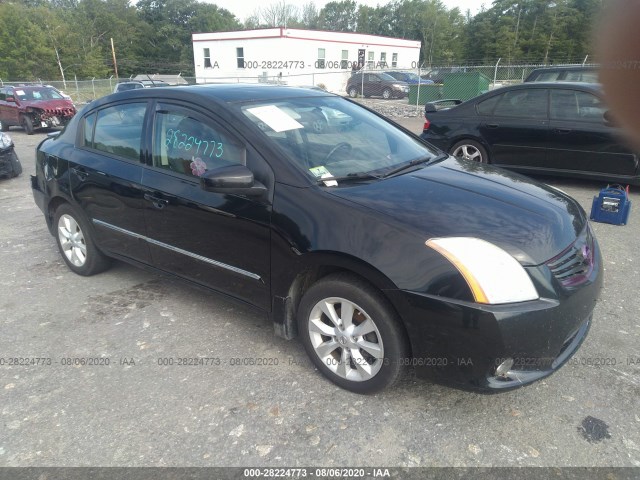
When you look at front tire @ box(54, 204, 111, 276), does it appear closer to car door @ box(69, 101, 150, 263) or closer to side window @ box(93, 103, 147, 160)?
car door @ box(69, 101, 150, 263)

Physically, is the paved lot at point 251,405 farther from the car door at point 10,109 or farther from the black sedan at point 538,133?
the car door at point 10,109

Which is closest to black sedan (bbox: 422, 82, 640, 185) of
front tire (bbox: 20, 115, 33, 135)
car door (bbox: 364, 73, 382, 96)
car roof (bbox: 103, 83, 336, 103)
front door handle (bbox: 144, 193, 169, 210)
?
car roof (bbox: 103, 83, 336, 103)

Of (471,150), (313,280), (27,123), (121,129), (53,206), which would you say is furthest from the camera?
(27,123)

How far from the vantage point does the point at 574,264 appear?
246 cm

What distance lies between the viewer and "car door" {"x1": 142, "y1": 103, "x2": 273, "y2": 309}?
2832 mm

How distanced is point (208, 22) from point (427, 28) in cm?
3165

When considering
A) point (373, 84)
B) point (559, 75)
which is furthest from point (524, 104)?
point (373, 84)

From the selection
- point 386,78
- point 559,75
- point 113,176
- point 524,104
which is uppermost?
point 559,75

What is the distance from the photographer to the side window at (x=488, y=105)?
7.00 m

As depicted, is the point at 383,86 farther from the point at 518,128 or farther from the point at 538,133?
the point at 538,133

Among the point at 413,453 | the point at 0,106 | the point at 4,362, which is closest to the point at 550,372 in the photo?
the point at 413,453

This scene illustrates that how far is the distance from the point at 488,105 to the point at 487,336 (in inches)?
225

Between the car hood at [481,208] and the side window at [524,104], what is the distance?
4147 mm

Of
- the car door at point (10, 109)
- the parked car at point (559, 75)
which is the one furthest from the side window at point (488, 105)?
the car door at point (10, 109)
